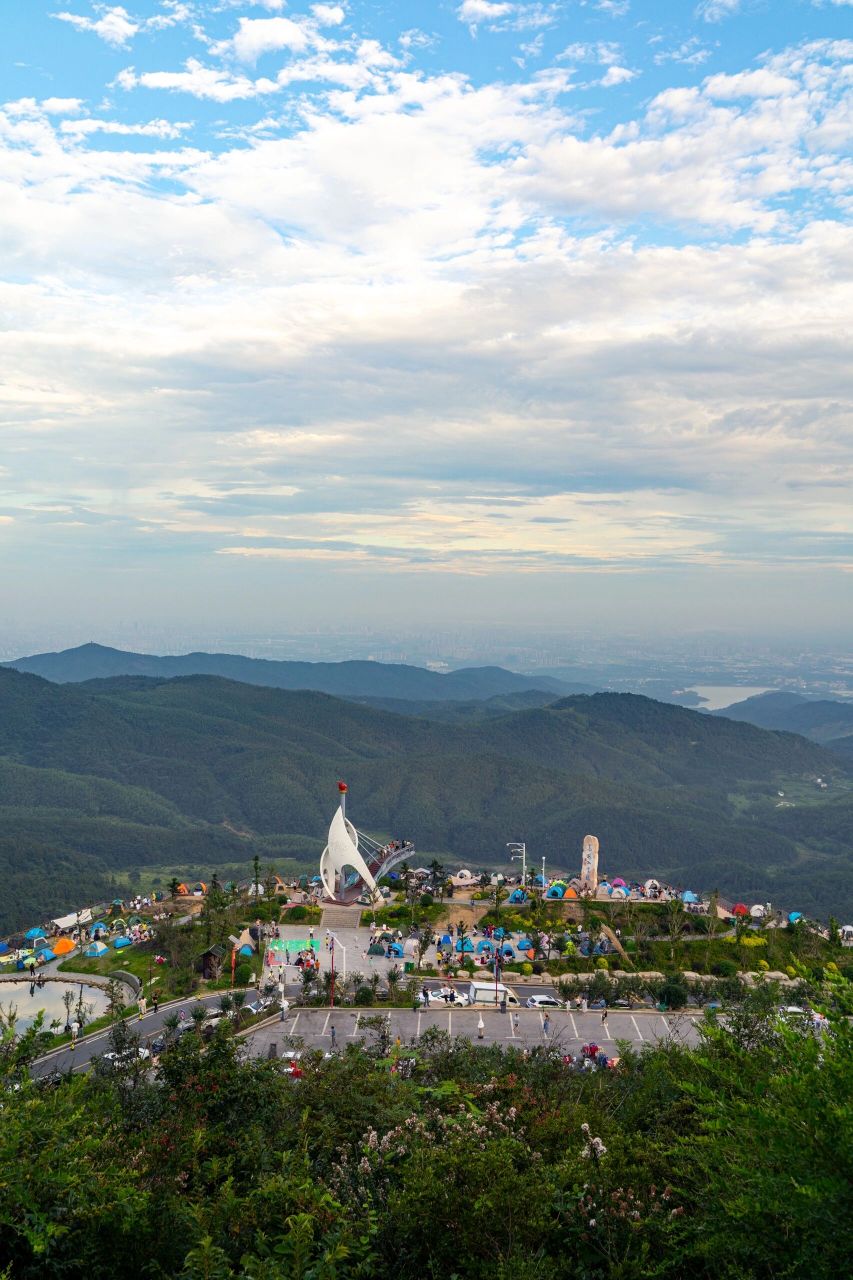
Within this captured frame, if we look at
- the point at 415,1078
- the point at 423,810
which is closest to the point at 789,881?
the point at 423,810

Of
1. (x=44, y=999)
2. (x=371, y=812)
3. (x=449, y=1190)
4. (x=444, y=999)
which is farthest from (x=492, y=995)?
(x=371, y=812)

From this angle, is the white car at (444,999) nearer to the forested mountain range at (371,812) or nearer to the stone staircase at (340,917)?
the stone staircase at (340,917)

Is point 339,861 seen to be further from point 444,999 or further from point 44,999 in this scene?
point 44,999

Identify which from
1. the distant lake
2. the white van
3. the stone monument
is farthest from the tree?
the distant lake

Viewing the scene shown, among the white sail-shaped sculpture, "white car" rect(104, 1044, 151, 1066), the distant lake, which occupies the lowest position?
the distant lake

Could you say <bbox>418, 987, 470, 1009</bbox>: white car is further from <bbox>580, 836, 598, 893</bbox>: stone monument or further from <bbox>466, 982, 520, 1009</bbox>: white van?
<bbox>580, 836, 598, 893</bbox>: stone monument
